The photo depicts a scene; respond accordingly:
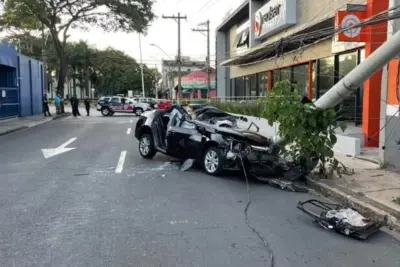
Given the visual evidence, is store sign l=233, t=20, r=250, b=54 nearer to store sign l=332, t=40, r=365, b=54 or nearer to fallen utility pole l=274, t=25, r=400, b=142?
store sign l=332, t=40, r=365, b=54

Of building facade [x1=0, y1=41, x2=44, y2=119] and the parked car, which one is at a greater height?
building facade [x1=0, y1=41, x2=44, y2=119]

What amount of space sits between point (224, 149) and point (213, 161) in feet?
1.40

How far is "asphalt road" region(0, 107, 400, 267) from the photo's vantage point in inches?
183

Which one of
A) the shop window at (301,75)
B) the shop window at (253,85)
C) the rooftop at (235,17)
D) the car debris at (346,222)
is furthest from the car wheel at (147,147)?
the rooftop at (235,17)

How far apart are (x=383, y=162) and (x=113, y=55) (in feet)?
293

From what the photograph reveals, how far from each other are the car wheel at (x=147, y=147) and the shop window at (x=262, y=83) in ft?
52.5

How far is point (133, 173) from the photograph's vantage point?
31.4ft

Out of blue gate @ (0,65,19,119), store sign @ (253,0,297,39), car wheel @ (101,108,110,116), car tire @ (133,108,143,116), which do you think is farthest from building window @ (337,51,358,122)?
car wheel @ (101,108,110,116)

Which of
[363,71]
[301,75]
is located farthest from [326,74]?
[363,71]

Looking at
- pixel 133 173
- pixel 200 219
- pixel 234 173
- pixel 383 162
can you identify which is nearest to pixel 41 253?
pixel 200 219

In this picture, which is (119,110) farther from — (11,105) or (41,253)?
(41,253)

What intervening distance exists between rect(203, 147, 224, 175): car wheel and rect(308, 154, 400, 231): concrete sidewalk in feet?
5.97

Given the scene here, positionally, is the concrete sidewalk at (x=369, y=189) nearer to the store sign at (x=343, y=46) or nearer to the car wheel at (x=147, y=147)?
the car wheel at (x=147, y=147)

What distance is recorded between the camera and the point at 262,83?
27.5m
